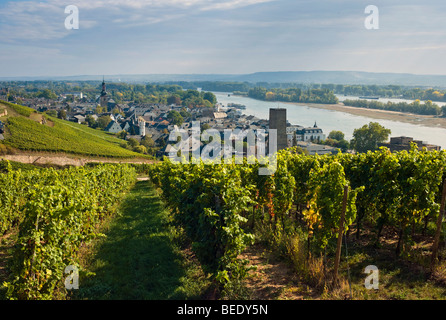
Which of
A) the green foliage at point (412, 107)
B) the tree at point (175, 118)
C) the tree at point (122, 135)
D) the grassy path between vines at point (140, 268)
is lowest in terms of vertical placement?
the grassy path between vines at point (140, 268)

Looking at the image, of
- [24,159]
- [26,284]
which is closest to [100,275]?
[26,284]

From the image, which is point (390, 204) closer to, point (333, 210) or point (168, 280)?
point (333, 210)

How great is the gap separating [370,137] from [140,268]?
67674mm

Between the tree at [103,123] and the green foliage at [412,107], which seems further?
the green foliage at [412,107]

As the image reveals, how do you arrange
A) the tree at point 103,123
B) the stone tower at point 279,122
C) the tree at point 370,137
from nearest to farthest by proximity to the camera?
the stone tower at point 279,122
the tree at point 370,137
the tree at point 103,123

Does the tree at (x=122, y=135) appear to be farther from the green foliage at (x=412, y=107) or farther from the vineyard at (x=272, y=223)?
the green foliage at (x=412, y=107)

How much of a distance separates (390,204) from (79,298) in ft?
27.6

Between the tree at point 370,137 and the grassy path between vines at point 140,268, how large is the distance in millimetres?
63000

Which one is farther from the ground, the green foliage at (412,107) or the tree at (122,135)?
the green foliage at (412,107)

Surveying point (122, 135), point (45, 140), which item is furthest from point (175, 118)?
point (45, 140)

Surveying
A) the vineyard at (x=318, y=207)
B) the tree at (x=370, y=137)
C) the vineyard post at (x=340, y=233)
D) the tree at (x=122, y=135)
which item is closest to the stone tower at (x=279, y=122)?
the tree at (x=370, y=137)

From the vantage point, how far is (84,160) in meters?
54.0

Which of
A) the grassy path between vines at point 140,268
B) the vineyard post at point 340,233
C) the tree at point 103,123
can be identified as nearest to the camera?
the vineyard post at point 340,233

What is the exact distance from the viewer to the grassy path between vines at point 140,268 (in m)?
7.66
